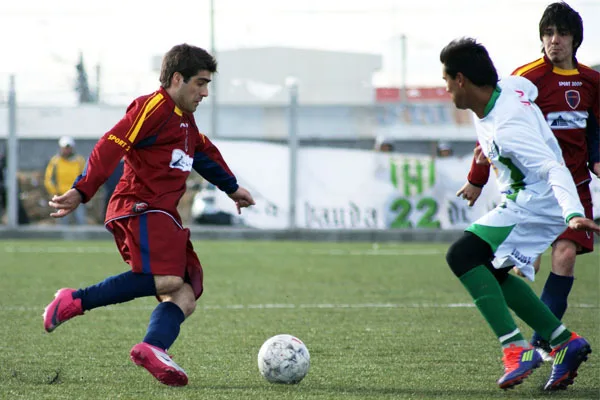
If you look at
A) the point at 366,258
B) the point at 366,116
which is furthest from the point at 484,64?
the point at 366,116

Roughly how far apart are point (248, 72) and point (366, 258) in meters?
20.7

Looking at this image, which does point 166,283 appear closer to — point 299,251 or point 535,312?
point 535,312

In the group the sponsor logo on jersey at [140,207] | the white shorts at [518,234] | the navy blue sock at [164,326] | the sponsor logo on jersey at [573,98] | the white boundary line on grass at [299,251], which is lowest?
the white boundary line on grass at [299,251]

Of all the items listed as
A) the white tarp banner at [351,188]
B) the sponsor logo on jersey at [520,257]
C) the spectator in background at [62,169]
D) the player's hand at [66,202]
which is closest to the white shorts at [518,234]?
the sponsor logo on jersey at [520,257]

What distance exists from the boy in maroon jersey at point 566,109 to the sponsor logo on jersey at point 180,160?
1.98 metres

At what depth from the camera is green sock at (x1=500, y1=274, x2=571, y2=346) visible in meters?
4.45

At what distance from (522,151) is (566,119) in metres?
1.42

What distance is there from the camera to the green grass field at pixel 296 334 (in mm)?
4402

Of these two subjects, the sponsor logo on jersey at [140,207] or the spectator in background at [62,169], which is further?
the spectator in background at [62,169]

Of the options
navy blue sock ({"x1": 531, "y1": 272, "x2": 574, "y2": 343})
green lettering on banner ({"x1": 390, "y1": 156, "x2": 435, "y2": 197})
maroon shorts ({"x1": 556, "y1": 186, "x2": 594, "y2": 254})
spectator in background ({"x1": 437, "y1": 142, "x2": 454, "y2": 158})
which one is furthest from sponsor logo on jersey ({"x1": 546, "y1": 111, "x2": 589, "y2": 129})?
spectator in background ({"x1": 437, "y1": 142, "x2": 454, "y2": 158})

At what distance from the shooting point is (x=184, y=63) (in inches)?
181

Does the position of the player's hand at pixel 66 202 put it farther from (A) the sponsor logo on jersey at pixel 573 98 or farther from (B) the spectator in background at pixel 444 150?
(B) the spectator in background at pixel 444 150

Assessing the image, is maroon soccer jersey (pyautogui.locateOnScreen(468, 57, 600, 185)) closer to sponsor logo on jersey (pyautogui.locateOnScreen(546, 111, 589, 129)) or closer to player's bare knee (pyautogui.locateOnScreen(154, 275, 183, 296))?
sponsor logo on jersey (pyautogui.locateOnScreen(546, 111, 589, 129))

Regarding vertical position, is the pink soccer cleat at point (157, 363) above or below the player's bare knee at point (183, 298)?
below
